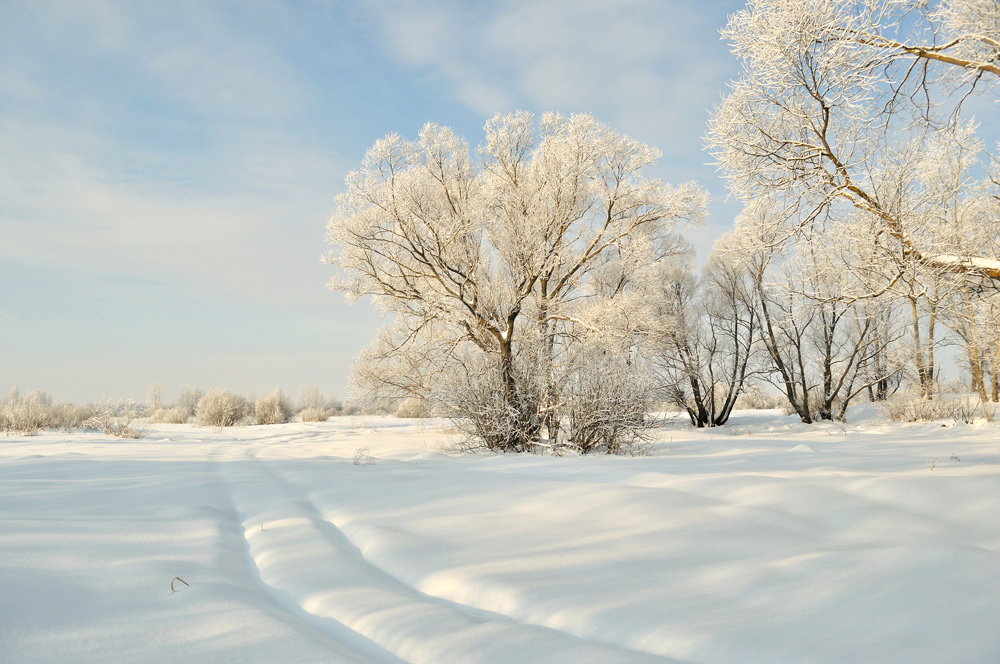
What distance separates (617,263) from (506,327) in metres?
3.98

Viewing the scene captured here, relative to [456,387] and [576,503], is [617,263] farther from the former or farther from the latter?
[576,503]

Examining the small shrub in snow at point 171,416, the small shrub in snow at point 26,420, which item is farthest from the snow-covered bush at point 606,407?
the small shrub in snow at point 171,416

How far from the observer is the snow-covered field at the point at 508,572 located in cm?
150

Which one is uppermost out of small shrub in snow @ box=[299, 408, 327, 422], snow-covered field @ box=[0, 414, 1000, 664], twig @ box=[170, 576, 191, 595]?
twig @ box=[170, 576, 191, 595]

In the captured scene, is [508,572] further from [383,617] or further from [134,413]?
[134,413]

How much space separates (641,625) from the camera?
1621 millimetres

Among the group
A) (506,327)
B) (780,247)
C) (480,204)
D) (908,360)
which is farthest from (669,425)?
(780,247)

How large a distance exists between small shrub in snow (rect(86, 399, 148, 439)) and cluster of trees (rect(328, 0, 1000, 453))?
5386 millimetres

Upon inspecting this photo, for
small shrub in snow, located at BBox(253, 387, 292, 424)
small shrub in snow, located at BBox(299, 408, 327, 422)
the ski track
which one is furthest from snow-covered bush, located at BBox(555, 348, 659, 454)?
small shrub in snow, located at BBox(253, 387, 292, 424)

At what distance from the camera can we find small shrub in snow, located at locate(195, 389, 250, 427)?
18688 millimetres

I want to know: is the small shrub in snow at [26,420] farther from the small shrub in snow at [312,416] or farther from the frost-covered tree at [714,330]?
the frost-covered tree at [714,330]

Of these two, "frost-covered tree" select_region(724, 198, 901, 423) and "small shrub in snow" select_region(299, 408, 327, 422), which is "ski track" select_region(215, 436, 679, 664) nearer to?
"frost-covered tree" select_region(724, 198, 901, 423)

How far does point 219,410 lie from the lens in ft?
61.9

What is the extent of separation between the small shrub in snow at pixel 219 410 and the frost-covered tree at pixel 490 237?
7.52 meters
